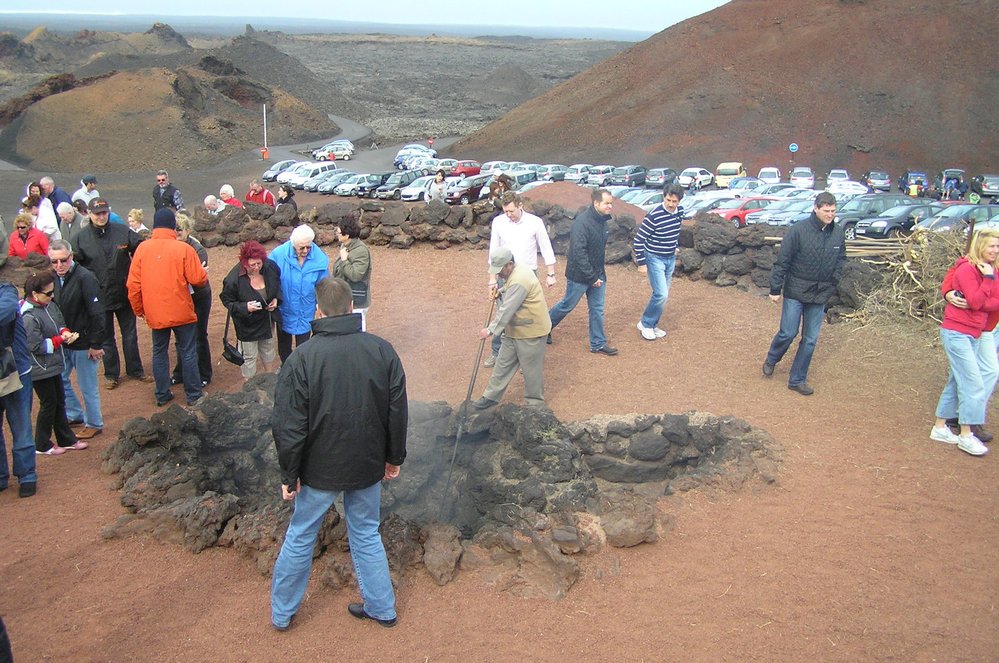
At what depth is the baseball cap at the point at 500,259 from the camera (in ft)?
23.6

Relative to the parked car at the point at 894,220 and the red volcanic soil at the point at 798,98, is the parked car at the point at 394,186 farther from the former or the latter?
the parked car at the point at 894,220

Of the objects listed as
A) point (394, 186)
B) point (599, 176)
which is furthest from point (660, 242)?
point (599, 176)

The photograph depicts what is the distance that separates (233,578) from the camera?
5.36 metres

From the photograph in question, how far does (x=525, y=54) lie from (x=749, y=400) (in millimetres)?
145624

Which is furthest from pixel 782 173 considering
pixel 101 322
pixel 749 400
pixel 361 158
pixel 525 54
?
pixel 525 54

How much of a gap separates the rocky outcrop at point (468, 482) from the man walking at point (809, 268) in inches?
54.5

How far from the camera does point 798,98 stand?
49688mm

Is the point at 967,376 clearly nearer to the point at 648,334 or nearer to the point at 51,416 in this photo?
the point at 648,334

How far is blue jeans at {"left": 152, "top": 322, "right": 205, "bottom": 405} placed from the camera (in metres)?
7.93

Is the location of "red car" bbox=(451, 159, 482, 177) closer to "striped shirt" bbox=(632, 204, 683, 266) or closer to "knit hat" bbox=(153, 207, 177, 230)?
"striped shirt" bbox=(632, 204, 683, 266)

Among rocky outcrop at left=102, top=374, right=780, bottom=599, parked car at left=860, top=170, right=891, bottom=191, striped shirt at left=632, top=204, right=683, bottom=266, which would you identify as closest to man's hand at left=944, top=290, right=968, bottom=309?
rocky outcrop at left=102, top=374, right=780, bottom=599

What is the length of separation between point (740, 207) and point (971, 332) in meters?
20.6

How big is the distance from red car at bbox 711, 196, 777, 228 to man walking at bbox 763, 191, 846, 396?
18.1 meters

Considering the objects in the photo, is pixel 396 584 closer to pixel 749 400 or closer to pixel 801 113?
pixel 749 400
